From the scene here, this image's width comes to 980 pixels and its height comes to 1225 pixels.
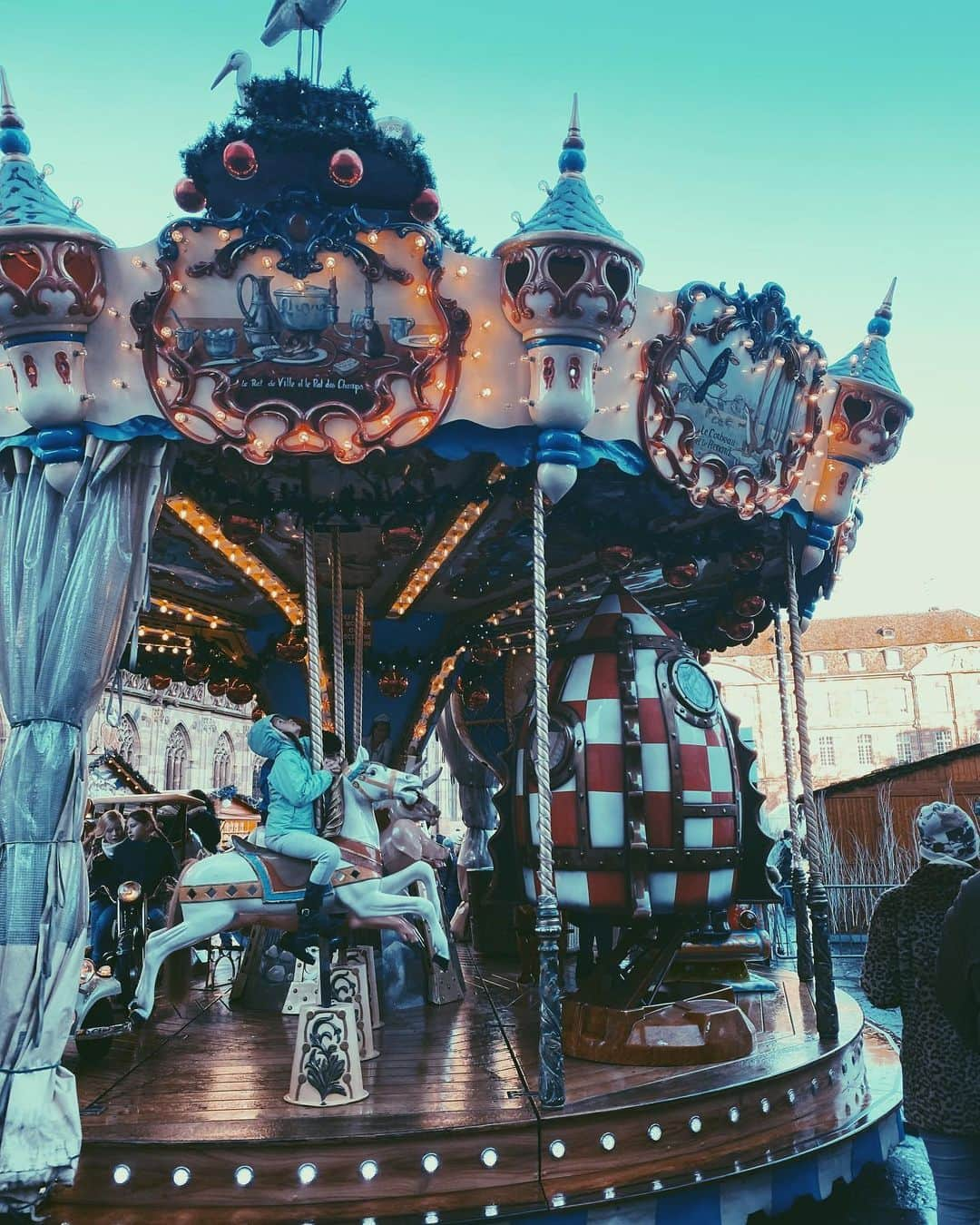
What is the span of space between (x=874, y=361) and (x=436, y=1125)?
5228mm

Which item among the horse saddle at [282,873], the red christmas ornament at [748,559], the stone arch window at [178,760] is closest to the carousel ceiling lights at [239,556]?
the horse saddle at [282,873]

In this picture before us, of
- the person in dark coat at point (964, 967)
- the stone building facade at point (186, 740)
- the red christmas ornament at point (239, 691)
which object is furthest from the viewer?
the stone building facade at point (186, 740)

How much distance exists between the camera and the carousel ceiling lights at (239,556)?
680 centimetres

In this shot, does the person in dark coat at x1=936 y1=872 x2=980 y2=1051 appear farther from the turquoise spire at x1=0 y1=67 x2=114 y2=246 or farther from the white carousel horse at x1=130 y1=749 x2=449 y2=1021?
the turquoise spire at x1=0 y1=67 x2=114 y2=246

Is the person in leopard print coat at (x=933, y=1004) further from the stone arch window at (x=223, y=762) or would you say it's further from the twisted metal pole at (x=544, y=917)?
the stone arch window at (x=223, y=762)

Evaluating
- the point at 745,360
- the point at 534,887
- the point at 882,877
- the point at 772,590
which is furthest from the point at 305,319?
the point at 882,877

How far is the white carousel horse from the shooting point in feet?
18.6

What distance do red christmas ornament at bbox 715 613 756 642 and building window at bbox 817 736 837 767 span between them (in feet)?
142

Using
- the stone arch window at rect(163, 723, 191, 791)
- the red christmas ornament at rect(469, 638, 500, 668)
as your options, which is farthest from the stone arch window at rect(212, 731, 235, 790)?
the red christmas ornament at rect(469, 638, 500, 668)

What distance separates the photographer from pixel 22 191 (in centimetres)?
484

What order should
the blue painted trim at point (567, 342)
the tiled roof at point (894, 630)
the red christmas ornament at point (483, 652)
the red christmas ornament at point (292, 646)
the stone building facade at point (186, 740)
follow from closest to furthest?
the blue painted trim at point (567, 342) → the red christmas ornament at point (292, 646) → the red christmas ornament at point (483, 652) → the stone building facade at point (186, 740) → the tiled roof at point (894, 630)

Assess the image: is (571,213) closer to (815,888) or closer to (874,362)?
(874,362)

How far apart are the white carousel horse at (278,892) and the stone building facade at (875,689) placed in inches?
1624

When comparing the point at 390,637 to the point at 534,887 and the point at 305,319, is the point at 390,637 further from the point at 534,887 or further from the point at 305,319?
the point at 305,319
